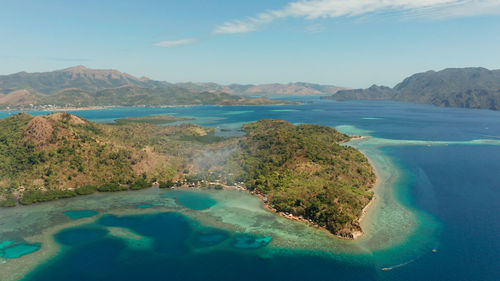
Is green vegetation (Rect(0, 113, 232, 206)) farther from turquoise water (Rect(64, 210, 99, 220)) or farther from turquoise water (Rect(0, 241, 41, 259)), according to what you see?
turquoise water (Rect(0, 241, 41, 259))

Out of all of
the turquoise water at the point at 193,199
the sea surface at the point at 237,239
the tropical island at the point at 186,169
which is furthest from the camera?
the turquoise water at the point at 193,199

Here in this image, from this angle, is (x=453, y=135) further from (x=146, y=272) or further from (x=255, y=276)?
(x=146, y=272)

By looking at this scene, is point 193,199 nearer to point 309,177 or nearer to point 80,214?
point 80,214

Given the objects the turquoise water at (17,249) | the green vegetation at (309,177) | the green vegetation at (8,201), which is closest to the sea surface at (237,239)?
the turquoise water at (17,249)

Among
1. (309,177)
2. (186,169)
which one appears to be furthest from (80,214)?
(309,177)

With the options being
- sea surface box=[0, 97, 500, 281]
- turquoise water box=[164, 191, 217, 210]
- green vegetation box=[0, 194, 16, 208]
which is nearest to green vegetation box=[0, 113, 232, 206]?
green vegetation box=[0, 194, 16, 208]

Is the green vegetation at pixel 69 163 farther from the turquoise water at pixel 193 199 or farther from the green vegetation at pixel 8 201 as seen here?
the turquoise water at pixel 193 199

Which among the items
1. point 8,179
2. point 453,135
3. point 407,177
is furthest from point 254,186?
point 453,135
